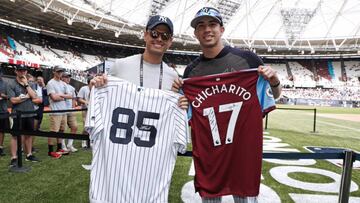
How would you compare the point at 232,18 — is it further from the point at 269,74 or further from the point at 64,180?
A: the point at 269,74

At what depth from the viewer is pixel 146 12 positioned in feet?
116

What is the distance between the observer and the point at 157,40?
2.31 meters

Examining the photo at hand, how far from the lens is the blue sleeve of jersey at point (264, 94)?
236 centimetres

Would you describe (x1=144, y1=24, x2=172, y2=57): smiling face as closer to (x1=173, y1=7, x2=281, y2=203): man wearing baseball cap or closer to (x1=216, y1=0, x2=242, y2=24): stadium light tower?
(x1=173, y1=7, x2=281, y2=203): man wearing baseball cap

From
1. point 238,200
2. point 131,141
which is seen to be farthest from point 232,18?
point 131,141

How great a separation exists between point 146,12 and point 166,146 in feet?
115

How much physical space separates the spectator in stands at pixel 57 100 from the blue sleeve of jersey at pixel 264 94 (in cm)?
498

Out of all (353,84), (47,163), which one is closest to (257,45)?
(353,84)

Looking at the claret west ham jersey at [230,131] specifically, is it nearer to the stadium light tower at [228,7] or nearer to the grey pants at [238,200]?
the grey pants at [238,200]

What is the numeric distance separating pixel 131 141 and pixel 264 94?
1145 millimetres

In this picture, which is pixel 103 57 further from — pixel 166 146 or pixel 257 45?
pixel 166 146

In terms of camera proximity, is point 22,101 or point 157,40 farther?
point 22,101

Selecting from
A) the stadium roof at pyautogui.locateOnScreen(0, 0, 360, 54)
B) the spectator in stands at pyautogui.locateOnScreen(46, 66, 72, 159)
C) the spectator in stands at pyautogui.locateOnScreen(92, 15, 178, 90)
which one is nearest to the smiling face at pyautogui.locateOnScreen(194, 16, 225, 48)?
the spectator in stands at pyautogui.locateOnScreen(92, 15, 178, 90)

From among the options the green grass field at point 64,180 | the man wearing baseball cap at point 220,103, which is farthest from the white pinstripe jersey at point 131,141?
the green grass field at point 64,180
